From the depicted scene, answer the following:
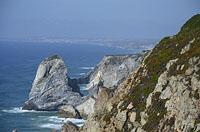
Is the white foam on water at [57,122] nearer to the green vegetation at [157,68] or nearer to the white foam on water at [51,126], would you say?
the white foam on water at [51,126]

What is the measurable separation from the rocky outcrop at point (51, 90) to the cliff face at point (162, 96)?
5926 cm

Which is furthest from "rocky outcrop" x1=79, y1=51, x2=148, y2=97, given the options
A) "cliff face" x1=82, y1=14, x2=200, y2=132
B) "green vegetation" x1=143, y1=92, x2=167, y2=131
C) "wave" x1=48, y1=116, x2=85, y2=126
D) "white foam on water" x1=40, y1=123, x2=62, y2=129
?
"green vegetation" x1=143, y1=92, x2=167, y2=131

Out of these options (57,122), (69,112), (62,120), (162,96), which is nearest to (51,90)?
(69,112)

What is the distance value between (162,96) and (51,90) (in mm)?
69779

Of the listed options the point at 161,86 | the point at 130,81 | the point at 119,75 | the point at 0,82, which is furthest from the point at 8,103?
the point at 161,86

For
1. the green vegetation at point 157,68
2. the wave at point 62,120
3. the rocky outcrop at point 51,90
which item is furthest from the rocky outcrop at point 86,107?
the green vegetation at point 157,68

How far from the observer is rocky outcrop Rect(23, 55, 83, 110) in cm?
10588

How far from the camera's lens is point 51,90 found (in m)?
108

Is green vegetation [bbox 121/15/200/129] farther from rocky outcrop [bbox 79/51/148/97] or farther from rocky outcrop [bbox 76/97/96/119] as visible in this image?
rocky outcrop [bbox 79/51/148/97]

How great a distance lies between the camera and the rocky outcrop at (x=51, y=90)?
106 meters

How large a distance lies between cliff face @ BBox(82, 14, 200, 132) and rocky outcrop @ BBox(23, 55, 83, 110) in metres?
Answer: 59.3

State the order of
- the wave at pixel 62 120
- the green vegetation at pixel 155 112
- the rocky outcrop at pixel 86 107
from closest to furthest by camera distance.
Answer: the green vegetation at pixel 155 112
the wave at pixel 62 120
the rocky outcrop at pixel 86 107

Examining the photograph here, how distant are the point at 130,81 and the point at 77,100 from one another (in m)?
59.7

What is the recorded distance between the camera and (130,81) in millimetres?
47469
